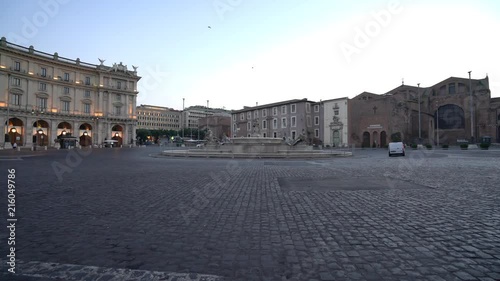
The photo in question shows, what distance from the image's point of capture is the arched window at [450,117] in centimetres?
5772

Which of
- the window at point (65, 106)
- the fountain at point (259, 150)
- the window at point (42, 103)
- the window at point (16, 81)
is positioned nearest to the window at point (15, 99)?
the window at point (16, 81)

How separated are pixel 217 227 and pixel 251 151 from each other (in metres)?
22.8

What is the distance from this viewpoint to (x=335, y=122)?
211ft

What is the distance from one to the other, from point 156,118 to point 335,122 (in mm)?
103654

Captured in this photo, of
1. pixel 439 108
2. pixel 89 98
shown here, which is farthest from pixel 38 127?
pixel 439 108

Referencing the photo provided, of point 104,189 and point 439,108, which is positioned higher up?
point 439,108

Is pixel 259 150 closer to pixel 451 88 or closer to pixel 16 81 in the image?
pixel 16 81

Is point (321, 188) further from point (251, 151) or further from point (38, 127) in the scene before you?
point (38, 127)

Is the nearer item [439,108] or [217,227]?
[217,227]

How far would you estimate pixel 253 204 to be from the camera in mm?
6191

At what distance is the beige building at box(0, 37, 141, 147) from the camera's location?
2100 inches

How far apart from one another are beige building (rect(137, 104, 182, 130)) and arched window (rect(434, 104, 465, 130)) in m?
121

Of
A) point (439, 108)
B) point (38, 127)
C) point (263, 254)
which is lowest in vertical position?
point (263, 254)

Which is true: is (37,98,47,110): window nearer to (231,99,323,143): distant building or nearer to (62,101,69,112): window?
(62,101,69,112): window
